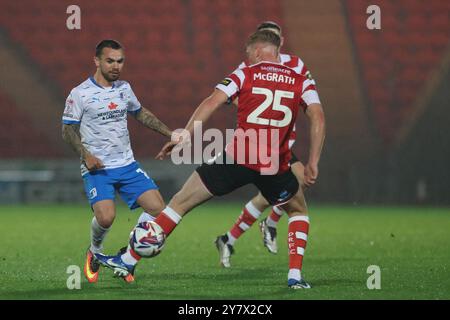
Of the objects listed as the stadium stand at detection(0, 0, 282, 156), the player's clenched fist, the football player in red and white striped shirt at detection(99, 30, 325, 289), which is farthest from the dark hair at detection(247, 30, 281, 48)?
the stadium stand at detection(0, 0, 282, 156)

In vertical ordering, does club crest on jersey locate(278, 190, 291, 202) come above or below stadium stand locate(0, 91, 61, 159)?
below

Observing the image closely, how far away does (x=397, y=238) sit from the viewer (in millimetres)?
11922

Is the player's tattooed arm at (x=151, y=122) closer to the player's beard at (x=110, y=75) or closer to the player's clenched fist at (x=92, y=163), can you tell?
the player's beard at (x=110, y=75)

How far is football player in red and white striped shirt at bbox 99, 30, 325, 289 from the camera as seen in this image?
696 cm

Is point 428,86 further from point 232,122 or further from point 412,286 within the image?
point 412,286

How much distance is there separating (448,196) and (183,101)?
564 cm

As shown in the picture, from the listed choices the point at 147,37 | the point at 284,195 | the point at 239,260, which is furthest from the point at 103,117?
the point at 147,37

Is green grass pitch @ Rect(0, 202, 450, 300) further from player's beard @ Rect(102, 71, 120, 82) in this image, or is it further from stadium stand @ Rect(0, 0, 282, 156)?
stadium stand @ Rect(0, 0, 282, 156)

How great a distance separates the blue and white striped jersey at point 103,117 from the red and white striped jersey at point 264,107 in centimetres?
133

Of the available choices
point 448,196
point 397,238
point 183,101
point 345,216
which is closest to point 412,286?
point 397,238

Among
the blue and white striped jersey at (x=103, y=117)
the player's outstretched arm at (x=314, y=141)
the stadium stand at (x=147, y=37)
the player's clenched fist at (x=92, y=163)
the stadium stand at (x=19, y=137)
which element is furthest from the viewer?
the stadium stand at (x=147, y=37)

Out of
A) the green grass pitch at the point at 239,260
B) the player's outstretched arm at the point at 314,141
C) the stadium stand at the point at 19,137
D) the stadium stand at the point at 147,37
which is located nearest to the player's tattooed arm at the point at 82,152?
the green grass pitch at the point at 239,260

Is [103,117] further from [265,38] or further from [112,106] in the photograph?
[265,38]

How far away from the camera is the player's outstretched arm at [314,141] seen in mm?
6914
